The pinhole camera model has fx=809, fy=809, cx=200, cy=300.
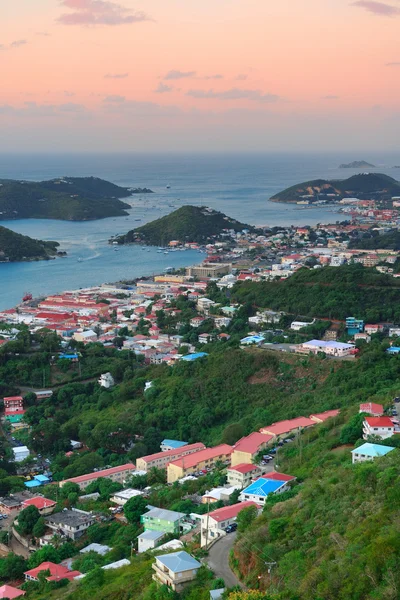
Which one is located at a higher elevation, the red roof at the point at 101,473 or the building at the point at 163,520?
the building at the point at 163,520

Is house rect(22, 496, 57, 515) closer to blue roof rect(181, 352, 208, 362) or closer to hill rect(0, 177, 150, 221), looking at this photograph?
blue roof rect(181, 352, 208, 362)

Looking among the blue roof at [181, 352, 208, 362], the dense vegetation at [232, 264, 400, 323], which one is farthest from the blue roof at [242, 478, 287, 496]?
the dense vegetation at [232, 264, 400, 323]

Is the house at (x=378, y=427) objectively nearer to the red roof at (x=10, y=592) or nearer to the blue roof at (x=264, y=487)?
the blue roof at (x=264, y=487)

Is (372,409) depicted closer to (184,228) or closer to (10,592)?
(10,592)

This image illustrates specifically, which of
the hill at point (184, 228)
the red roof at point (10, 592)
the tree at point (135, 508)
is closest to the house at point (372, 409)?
the tree at point (135, 508)

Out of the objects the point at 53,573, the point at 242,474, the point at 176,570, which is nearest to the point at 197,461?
the point at 242,474

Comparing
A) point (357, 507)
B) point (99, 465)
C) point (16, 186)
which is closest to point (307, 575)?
point (357, 507)
